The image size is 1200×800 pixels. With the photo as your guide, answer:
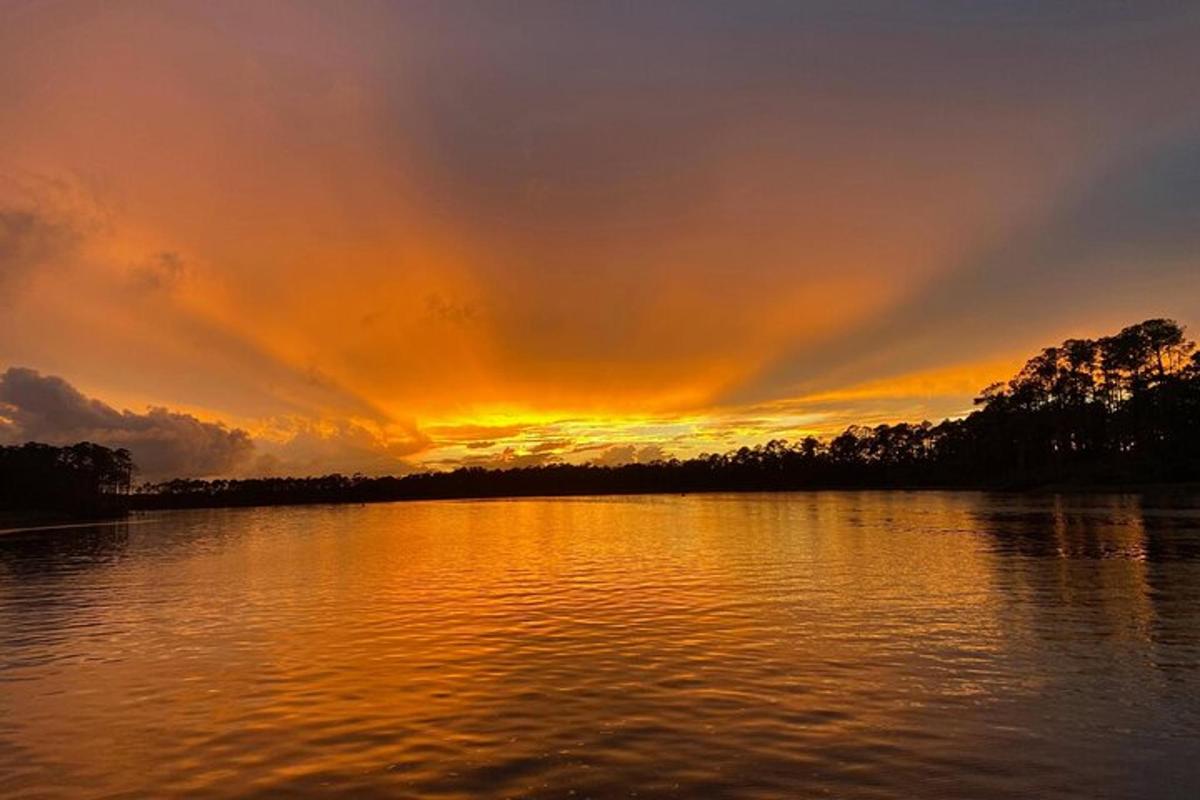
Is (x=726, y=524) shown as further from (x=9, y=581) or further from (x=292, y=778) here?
(x=292, y=778)

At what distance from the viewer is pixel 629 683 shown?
20.0 m

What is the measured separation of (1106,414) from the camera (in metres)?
173

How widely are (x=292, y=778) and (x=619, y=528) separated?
80.2 m

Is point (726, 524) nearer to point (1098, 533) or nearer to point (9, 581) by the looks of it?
point (1098, 533)

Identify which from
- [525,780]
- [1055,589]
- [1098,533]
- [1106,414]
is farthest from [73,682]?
[1106,414]

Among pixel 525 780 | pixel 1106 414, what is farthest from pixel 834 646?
pixel 1106 414

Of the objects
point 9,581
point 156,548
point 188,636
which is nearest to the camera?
point 188,636

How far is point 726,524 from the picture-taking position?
91.7m

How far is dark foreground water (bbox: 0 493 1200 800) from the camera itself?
1361 centimetres

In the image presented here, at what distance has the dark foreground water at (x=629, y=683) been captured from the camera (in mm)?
13609

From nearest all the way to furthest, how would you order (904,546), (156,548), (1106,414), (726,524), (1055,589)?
(1055,589) < (904,546) < (156,548) < (726,524) < (1106,414)

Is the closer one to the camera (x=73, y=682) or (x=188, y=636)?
(x=73, y=682)

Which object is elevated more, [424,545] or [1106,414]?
[1106,414]

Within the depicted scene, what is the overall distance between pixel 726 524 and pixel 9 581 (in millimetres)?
68543
